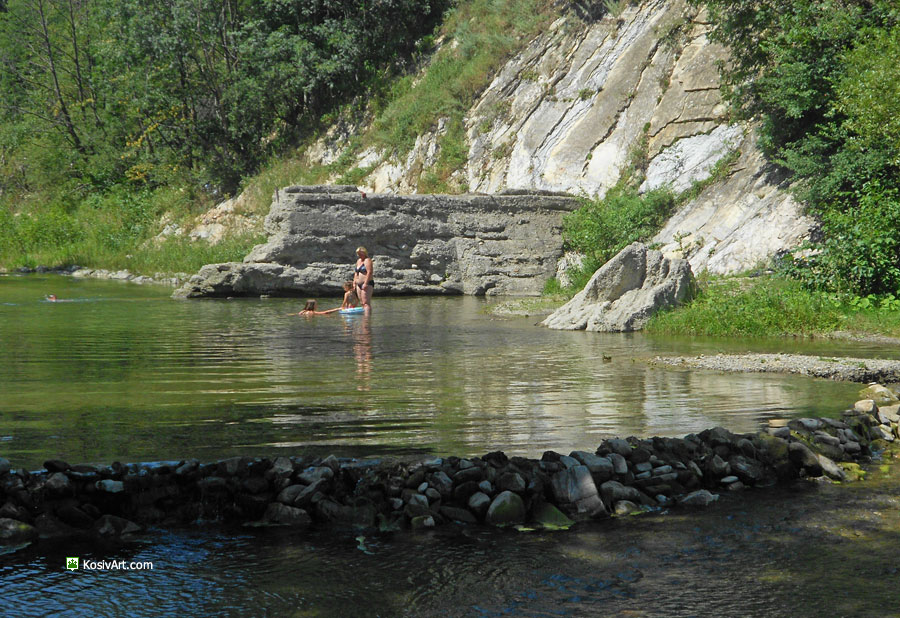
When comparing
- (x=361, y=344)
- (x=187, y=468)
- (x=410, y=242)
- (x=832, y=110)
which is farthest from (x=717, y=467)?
(x=410, y=242)

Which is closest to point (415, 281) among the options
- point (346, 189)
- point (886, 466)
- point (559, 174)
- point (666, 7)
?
point (346, 189)

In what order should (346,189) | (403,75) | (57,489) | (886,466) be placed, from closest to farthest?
(57,489), (886,466), (346,189), (403,75)

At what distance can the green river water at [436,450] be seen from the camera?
479 centimetres

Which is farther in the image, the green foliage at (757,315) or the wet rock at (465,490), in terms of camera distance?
the green foliage at (757,315)

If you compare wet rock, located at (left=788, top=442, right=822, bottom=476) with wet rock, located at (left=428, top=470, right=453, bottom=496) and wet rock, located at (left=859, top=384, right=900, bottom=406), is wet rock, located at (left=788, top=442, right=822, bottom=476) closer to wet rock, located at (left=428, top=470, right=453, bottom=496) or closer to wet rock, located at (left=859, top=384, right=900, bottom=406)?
wet rock, located at (left=859, top=384, right=900, bottom=406)

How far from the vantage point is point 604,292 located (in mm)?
16750

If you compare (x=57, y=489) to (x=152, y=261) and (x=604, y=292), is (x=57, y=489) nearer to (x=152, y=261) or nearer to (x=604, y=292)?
(x=604, y=292)

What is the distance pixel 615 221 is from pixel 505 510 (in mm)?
18387

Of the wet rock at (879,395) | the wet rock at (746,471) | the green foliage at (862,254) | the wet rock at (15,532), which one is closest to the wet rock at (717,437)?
the wet rock at (746,471)

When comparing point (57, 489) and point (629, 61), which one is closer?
point (57, 489)

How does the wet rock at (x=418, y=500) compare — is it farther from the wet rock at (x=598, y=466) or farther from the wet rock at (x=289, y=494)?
the wet rock at (x=598, y=466)

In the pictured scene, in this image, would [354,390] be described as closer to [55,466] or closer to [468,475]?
[468,475]

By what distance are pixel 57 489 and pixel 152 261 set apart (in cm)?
2830

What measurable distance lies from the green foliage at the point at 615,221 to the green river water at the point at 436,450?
8937 mm
